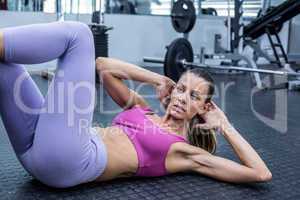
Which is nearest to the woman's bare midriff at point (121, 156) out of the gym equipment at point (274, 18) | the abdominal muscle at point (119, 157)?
the abdominal muscle at point (119, 157)

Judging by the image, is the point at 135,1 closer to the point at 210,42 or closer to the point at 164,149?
the point at 210,42

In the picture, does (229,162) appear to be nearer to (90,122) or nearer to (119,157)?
(119,157)

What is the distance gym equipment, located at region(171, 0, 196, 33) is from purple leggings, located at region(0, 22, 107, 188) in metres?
3.52

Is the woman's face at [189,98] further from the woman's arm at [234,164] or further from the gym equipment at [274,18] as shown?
the gym equipment at [274,18]

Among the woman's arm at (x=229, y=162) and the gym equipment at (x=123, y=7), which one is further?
the gym equipment at (x=123, y=7)

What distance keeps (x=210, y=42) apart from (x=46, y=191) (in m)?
5.08

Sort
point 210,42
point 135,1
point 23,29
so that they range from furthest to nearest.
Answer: point 210,42
point 135,1
point 23,29

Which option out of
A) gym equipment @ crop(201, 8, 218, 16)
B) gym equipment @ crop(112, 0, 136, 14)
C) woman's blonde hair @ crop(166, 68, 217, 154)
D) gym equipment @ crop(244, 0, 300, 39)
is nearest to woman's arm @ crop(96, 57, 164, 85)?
woman's blonde hair @ crop(166, 68, 217, 154)

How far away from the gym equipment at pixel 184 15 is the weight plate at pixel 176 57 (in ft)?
2.00

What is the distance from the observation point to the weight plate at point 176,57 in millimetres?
3980

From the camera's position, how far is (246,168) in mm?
1420

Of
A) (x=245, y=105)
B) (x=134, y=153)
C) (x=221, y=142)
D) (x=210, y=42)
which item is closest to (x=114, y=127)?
(x=134, y=153)

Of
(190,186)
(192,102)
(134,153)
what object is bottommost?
(190,186)

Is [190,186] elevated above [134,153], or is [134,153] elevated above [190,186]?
[134,153]
